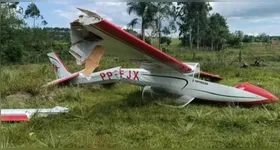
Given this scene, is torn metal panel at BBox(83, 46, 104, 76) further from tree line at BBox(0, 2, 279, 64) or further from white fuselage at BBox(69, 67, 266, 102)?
tree line at BBox(0, 2, 279, 64)

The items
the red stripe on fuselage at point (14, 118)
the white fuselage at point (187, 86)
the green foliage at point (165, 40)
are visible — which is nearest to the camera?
the red stripe on fuselage at point (14, 118)

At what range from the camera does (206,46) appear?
1131 inches

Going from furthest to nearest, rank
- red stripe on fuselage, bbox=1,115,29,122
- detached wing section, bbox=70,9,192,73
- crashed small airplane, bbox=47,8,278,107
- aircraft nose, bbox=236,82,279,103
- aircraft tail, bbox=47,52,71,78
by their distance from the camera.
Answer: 1. aircraft tail, bbox=47,52,71,78
2. aircraft nose, bbox=236,82,279,103
3. red stripe on fuselage, bbox=1,115,29,122
4. crashed small airplane, bbox=47,8,278,107
5. detached wing section, bbox=70,9,192,73

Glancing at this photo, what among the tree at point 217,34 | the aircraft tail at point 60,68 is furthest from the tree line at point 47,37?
the aircraft tail at point 60,68

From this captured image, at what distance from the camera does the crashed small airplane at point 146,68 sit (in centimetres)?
479

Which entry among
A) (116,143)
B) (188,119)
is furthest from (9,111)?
(188,119)

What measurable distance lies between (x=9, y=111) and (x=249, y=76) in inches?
358

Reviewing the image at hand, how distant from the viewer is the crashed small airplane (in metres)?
4.79

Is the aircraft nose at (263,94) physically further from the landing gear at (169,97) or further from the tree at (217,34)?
the tree at (217,34)

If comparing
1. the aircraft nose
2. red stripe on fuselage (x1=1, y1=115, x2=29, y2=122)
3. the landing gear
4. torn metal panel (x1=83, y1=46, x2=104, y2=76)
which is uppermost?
torn metal panel (x1=83, y1=46, x2=104, y2=76)

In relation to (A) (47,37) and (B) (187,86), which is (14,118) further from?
(A) (47,37)

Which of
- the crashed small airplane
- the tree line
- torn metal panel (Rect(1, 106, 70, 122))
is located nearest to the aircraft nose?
the crashed small airplane

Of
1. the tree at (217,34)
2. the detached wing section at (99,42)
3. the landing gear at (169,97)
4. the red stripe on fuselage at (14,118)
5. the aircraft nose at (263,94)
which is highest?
the tree at (217,34)

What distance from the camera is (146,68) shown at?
6781 millimetres
